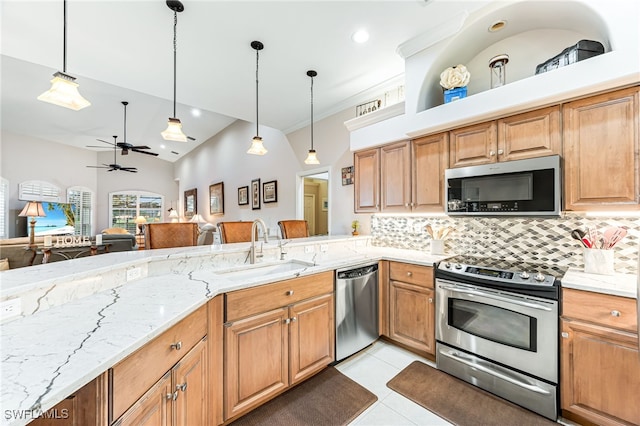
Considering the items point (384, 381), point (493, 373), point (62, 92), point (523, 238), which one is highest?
point (62, 92)

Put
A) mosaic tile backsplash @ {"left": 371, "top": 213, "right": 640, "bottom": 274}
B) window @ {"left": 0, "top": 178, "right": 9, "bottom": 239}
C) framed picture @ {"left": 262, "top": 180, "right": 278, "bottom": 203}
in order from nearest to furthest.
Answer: mosaic tile backsplash @ {"left": 371, "top": 213, "right": 640, "bottom": 274}
framed picture @ {"left": 262, "top": 180, "right": 278, "bottom": 203}
window @ {"left": 0, "top": 178, "right": 9, "bottom": 239}

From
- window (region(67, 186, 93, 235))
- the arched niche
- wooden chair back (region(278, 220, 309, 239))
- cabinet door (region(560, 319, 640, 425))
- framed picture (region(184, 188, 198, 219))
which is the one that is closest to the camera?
cabinet door (region(560, 319, 640, 425))

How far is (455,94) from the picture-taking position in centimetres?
242

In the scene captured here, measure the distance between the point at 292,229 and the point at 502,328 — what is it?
254cm

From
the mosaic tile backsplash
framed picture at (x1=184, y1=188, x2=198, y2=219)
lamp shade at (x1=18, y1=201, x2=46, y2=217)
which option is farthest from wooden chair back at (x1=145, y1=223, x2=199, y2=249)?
framed picture at (x1=184, y1=188, x2=198, y2=219)

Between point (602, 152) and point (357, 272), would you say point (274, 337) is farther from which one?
point (602, 152)

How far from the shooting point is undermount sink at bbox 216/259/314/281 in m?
2.04

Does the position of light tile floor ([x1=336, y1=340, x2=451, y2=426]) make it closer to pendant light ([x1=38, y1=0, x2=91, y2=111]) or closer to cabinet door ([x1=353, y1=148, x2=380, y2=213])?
cabinet door ([x1=353, y1=148, x2=380, y2=213])

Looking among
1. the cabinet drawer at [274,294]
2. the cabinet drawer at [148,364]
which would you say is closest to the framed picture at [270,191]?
the cabinet drawer at [274,294]

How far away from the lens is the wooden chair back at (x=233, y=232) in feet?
9.88

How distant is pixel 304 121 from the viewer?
4453 mm

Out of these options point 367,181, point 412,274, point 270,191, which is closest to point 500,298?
point 412,274

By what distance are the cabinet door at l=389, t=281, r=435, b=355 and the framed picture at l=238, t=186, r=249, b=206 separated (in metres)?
4.69

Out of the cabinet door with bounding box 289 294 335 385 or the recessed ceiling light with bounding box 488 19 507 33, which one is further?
the recessed ceiling light with bounding box 488 19 507 33
